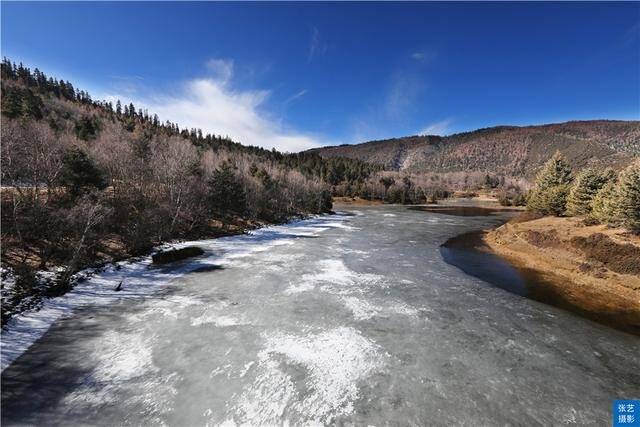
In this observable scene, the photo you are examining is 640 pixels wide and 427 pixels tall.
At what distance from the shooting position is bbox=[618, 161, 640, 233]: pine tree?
73.1ft

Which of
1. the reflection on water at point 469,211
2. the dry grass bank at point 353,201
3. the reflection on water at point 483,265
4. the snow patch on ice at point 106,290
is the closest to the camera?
the snow patch on ice at point 106,290

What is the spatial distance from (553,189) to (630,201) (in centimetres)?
2224

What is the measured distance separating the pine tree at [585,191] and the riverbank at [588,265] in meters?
6.29

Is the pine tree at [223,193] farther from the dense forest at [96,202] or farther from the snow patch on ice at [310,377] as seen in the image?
the snow patch on ice at [310,377]

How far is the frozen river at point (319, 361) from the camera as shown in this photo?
7660mm

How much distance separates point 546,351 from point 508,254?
1972 centimetres

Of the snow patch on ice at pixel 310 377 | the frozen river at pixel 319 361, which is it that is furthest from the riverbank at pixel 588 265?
the snow patch on ice at pixel 310 377

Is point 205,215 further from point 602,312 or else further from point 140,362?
point 602,312

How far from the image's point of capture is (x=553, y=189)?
42.2m

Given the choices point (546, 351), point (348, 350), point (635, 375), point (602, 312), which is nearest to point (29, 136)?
point (348, 350)

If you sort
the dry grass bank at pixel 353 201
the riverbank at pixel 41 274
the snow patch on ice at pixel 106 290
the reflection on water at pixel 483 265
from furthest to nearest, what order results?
the dry grass bank at pixel 353 201 → the reflection on water at pixel 483 265 → the riverbank at pixel 41 274 → the snow patch on ice at pixel 106 290

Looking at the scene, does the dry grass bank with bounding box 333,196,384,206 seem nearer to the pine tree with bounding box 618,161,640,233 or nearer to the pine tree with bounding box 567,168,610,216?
the pine tree with bounding box 567,168,610,216

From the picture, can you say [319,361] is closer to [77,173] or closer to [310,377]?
[310,377]

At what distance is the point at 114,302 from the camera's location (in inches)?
566
